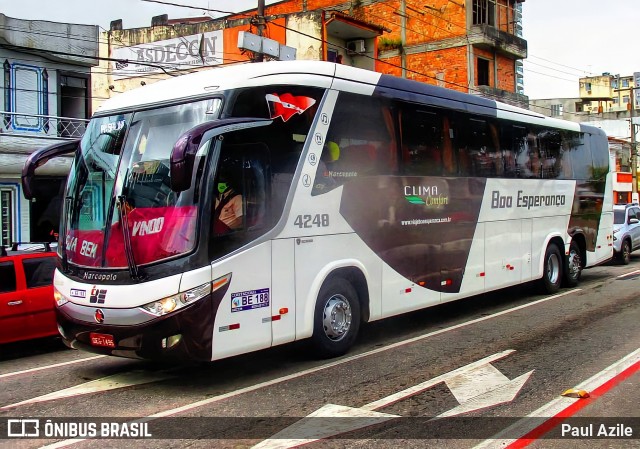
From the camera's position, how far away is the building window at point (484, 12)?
36.9 m

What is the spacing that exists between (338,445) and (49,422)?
270cm

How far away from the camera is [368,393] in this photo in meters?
6.23

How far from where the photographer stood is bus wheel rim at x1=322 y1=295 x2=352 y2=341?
7.65 meters

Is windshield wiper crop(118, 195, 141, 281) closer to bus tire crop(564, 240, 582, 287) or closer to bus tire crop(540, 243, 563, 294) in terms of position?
bus tire crop(540, 243, 563, 294)

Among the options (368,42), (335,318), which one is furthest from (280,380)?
(368,42)

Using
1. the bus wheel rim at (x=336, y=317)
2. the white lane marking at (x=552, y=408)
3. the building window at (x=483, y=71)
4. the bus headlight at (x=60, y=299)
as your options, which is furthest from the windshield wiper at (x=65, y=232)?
the building window at (x=483, y=71)

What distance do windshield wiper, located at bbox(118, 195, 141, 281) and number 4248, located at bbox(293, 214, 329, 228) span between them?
189cm

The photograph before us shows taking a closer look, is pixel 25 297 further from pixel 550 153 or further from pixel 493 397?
pixel 550 153

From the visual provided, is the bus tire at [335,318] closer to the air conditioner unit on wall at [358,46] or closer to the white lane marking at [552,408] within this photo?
the white lane marking at [552,408]

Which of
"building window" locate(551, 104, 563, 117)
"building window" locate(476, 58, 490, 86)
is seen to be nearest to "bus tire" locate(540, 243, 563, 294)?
"building window" locate(476, 58, 490, 86)

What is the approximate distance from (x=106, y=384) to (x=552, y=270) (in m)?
9.72

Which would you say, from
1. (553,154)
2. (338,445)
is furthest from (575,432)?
(553,154)

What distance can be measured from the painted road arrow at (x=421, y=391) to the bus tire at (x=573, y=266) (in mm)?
7015

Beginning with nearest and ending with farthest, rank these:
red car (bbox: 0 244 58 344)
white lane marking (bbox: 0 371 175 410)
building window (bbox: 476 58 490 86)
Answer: white lane marking (bbox: 0 371 175 410) < red car (bbox: 0 244 58 344) < building window (bbox: 476 58 490 86)
